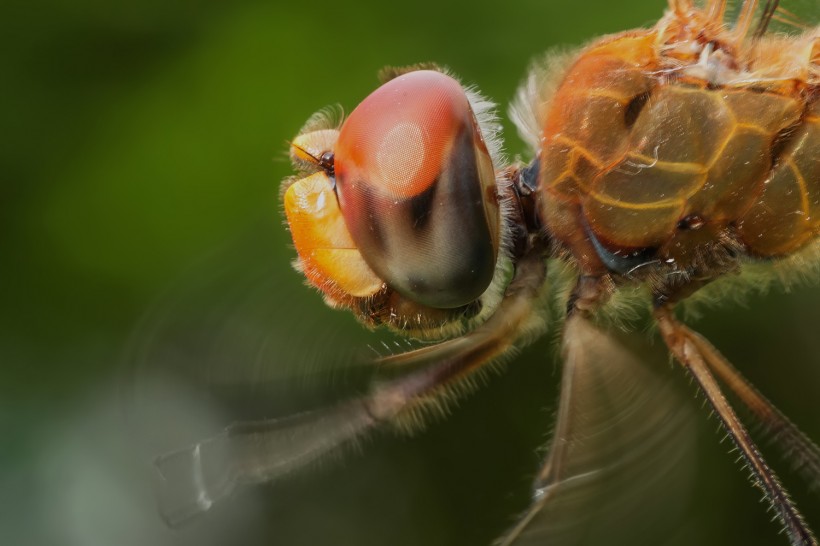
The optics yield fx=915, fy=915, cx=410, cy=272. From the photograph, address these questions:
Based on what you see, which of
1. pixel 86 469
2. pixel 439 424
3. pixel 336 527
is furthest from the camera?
pixel 86 469

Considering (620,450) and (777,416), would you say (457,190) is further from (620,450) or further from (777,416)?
(777,416)

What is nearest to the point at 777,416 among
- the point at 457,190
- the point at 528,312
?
the point at 528,312

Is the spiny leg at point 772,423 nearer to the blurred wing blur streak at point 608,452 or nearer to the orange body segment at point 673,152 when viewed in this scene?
the blurred wing blur streak at point 608,452

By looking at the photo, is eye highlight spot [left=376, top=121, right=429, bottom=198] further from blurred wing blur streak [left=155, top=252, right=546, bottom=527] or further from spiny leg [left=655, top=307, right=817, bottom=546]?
spiny leg [left=655, top=307, right=817, bottom=546]

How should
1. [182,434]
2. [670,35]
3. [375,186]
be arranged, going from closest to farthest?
[375,186], [670,35], [182,434]

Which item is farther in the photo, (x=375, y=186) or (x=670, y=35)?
(x=670, y=35)

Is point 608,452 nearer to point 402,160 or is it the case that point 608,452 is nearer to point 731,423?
point 731,423
